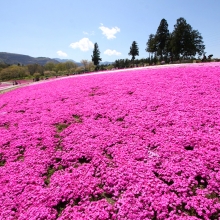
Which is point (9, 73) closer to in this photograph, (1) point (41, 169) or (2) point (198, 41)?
(2) point (198, 41)

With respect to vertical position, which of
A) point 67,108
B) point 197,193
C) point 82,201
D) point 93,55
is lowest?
point 82,201

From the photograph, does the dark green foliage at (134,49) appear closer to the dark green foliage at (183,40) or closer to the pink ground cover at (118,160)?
the dark green foliage at (183,40)

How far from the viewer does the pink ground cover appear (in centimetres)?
550

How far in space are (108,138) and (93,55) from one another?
86707 mm

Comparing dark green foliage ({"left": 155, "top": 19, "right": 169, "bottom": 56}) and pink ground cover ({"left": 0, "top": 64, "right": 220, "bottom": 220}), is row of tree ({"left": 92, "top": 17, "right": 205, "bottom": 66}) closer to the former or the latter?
dark green foliage ({"left": 155, "top": 19, "right": 169, "bottom": 56})

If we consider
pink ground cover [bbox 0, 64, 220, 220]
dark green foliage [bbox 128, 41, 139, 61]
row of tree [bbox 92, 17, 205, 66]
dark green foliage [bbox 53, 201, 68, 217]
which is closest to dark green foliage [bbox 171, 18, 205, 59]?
row of tree [bbox 92, 17, 205, 66]

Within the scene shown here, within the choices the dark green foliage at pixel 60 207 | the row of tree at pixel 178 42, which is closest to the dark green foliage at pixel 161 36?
the row of tree at pixel 178 42

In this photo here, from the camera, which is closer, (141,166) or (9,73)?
(141,166)

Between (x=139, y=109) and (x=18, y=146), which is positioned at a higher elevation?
(x=139, y=109)

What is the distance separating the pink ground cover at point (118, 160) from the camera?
5496 millimetres

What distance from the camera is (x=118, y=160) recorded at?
742cm

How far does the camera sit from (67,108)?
47.6ft

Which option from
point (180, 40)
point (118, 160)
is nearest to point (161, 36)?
point (180, 40)

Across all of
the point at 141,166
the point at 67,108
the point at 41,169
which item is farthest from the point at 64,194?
the point at 67,108
